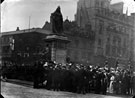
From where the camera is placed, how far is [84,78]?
4.95 meters

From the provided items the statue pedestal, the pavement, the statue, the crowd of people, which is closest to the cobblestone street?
the pavement

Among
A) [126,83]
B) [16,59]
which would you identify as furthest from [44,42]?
[126,83]

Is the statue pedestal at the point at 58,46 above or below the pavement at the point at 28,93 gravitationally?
above

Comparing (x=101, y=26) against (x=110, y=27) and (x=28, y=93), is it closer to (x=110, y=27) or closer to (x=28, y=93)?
(x=110, y=27)

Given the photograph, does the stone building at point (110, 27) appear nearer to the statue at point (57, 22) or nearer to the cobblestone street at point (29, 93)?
the statue at point (57, 22)

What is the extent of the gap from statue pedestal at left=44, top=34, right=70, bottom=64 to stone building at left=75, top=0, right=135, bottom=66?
613 millimetres

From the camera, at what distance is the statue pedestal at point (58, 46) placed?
206 inches

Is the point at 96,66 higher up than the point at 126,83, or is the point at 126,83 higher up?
the point at 96,66

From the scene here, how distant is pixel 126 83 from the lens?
17.5 ft

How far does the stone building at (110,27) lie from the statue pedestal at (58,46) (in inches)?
24.1

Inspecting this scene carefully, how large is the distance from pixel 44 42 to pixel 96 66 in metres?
1.12

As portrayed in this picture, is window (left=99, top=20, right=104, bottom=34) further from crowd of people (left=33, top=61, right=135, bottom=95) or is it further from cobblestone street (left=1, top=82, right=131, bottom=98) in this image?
cobblestone street (left=1, top=82, right=131, bottom=98)

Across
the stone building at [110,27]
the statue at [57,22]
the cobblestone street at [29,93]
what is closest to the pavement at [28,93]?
the cobblestone street at [29,93]

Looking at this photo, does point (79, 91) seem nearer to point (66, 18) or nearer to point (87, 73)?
point (87, 73)
